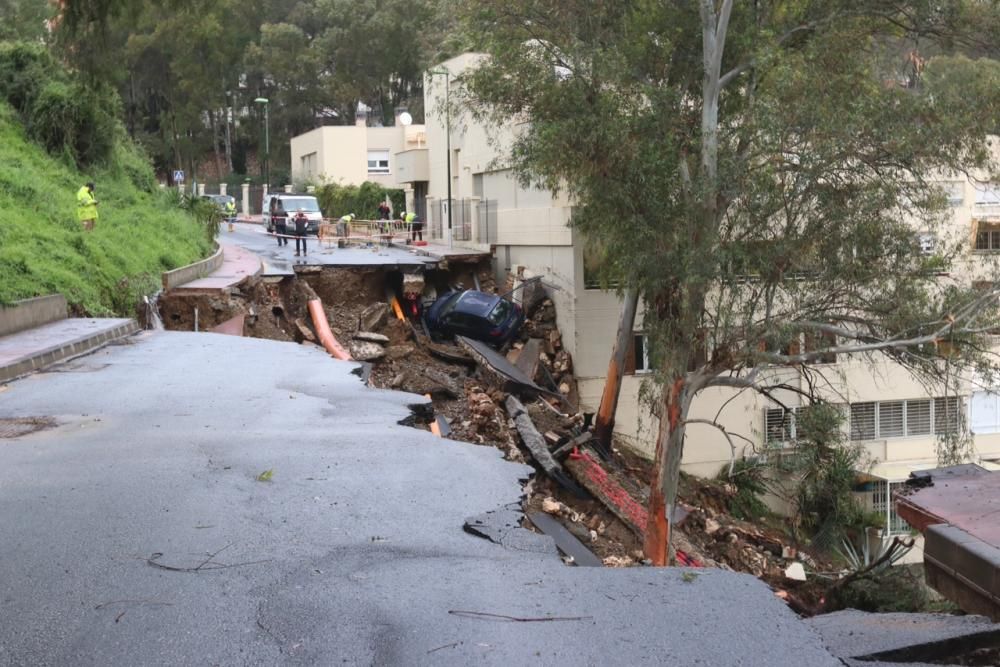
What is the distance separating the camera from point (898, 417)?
26547 millimetres

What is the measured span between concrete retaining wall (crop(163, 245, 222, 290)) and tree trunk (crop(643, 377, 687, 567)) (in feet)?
34.6

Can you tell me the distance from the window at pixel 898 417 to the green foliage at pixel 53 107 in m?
22.9

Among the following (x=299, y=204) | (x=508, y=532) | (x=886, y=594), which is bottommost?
(x=886, y=594)

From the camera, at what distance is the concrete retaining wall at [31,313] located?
14.0 m

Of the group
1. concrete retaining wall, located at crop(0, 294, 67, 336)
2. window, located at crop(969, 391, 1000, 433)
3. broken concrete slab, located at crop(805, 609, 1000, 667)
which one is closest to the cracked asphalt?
broken concrete slab, located at crop(805, 609, 1000, 667)

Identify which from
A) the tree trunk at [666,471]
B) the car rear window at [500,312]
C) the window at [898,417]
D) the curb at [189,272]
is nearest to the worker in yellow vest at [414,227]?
the car rear window at [500,312]

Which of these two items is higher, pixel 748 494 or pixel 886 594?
A: pixel 886 594

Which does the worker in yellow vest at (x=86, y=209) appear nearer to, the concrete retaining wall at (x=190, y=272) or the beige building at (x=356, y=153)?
the concrete retaining wall at (x=190, y=272)

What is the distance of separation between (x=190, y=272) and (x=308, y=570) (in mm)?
17264

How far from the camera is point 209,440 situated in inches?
329

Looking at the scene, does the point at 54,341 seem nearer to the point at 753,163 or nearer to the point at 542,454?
the point at 542,454

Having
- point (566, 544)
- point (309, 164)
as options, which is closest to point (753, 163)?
point (566, 544)

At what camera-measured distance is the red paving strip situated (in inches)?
780

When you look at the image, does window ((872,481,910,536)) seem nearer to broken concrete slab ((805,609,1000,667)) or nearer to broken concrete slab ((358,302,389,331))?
broken concrete slab ((358,302,389,331))
